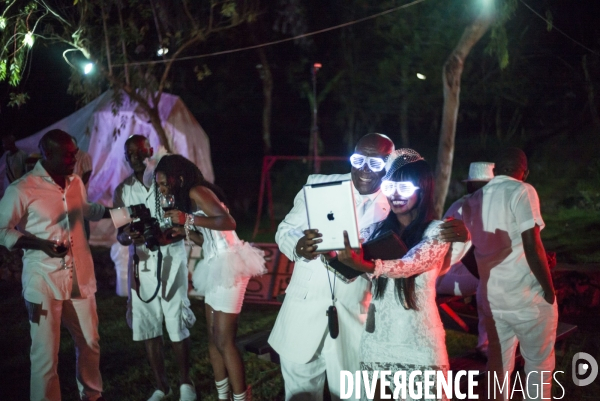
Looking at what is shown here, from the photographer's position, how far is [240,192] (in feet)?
77.6

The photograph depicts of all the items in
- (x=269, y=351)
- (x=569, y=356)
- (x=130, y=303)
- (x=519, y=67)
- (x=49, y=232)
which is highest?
(x=519, y=67)

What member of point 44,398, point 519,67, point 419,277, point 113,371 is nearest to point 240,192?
point 519,67

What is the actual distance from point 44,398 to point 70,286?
0.87m

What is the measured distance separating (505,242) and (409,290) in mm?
1730

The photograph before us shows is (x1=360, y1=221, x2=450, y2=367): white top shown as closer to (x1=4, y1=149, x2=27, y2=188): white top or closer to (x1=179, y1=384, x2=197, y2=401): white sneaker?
(x1=179, y1=384, x2=197, y2=401): white sneaker

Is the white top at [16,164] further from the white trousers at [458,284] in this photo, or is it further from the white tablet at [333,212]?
the white tablet at [333,212]

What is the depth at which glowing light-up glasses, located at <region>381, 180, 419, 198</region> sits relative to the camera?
3032 mm

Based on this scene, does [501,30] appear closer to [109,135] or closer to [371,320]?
[109,135]

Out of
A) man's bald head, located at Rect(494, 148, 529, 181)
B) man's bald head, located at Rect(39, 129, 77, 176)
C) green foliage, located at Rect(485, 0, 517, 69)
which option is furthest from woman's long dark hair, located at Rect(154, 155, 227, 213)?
green foliage, located at Rect(485, 0, 517, 69)

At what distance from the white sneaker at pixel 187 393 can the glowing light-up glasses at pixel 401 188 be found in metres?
2.98

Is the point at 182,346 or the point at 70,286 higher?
the point at 70,286

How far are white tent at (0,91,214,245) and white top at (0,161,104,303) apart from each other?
8053 mm

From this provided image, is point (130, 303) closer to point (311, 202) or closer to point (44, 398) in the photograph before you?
point (44, 398)

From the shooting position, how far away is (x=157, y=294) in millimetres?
5008
